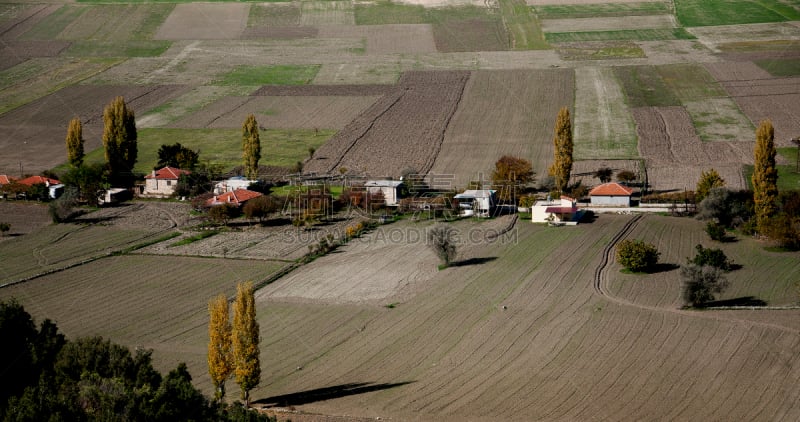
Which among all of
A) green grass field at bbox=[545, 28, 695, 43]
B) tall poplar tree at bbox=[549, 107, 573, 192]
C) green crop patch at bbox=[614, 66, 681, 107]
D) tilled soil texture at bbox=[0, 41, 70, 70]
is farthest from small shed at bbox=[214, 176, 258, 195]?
green grass field at bbox=[545, 28, 695, 43]

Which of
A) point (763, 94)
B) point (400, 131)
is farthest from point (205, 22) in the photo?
point (763, 94)

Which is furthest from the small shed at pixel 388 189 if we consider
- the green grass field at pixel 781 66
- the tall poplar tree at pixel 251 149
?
the green grass field at pixel 781 66

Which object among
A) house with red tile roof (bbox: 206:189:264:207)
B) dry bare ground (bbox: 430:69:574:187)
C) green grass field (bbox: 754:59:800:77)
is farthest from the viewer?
green grass field (bbox: 754:59:800:77)

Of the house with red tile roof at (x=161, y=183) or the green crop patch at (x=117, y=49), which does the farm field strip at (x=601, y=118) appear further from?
the green crop patch at (x=117, y=49)

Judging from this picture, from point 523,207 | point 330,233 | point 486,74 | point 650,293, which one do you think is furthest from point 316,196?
point 486,74

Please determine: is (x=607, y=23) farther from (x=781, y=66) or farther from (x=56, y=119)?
(x=56, y=119)

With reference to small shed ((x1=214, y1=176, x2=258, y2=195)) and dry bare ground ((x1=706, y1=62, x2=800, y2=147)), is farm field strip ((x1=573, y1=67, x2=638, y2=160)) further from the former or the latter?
small shed ((x1=214, y1=176, x2=258, y2=195))
